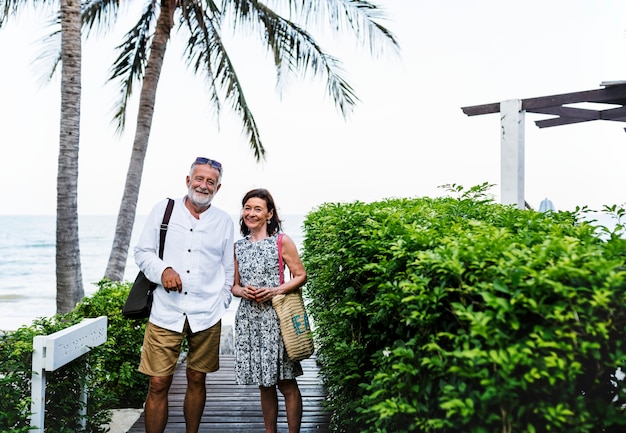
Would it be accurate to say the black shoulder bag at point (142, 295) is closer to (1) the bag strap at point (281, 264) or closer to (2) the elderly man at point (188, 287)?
(2) the elderly man at point (188, 287)

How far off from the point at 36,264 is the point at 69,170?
1558 inches

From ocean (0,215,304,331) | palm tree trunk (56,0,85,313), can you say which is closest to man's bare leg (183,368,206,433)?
palm tree trunk (56,0,85,313)

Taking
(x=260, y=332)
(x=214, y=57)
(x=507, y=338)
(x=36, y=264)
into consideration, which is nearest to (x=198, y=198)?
(x=260, y=332)

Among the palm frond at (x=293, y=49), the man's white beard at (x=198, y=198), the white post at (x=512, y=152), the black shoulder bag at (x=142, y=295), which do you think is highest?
the palm frond at (x=293, y=49)

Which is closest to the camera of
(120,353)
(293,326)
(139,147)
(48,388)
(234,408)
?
(48,388)

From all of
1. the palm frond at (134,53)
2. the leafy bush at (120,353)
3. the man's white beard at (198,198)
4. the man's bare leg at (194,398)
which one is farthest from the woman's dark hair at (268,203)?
the palm frond at (134,53)

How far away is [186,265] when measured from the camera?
407 cm

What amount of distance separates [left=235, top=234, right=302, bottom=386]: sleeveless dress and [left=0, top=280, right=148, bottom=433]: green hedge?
1.02 metres

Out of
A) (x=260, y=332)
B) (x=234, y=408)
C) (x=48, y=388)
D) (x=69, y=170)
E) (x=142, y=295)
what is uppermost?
(x=69, y=170)

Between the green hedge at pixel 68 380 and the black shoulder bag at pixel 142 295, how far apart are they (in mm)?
468

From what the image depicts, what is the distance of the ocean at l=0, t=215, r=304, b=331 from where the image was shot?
28.6 m

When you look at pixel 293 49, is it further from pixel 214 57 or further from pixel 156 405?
pixel 156 405

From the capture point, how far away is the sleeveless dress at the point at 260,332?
13.2 ft

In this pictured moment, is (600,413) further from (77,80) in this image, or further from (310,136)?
(310,136)
